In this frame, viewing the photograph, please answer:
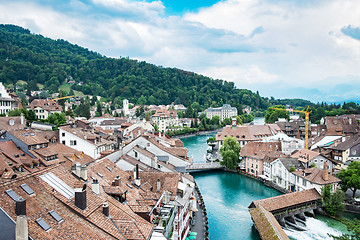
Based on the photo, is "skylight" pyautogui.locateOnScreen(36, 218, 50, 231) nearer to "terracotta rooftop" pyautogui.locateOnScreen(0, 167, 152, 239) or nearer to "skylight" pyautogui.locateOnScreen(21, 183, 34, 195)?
"terracotta rooftop" pyautogui.locateOnScreen(0, 167, 152, 239)

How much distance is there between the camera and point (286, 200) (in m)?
31.8

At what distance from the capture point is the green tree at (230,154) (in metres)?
51.1

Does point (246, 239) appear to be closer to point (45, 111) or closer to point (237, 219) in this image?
point (237, 219)

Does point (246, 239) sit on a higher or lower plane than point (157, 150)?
Answer: lower

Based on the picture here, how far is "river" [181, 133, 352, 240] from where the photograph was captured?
28.5m

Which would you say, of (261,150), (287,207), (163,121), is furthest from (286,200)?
(163,121)

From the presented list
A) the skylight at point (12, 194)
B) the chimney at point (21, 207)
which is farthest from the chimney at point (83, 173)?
the chimney at point (21, 207)

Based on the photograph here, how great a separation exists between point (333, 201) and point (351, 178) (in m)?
3.74

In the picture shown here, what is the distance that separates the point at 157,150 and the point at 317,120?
99.1m

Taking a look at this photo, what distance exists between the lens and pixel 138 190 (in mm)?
19125

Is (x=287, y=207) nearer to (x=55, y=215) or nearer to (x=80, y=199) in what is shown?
(x=80, y=199)

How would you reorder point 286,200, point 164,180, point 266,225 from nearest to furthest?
1. point 164,180
2. point 266,225
3. point 286,200

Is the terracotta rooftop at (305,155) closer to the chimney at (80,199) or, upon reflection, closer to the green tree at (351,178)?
the green tree at (351,178)

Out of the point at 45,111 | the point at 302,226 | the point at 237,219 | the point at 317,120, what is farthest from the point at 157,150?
the point at 317,120
